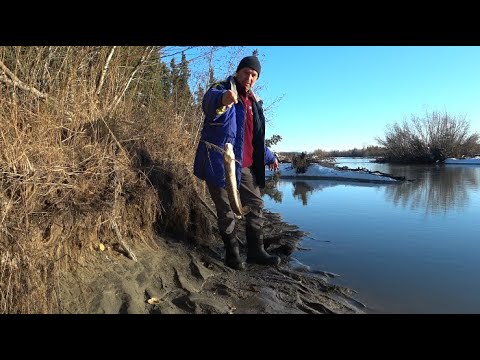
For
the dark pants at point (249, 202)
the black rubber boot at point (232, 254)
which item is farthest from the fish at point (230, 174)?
the black rubber boot at point (232, 254)

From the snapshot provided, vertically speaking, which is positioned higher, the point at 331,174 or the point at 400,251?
the point at 331,174

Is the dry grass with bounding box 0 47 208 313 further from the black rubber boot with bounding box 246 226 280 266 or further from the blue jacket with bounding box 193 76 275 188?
the black rubber boot with bounding box 246 226 280 266

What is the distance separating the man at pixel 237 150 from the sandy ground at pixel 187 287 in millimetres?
314

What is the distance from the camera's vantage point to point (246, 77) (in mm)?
4242

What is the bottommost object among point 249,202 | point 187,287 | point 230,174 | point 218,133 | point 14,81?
point 187,287

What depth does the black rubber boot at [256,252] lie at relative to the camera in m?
4.51

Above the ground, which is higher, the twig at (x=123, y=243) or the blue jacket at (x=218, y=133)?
the blue jacket at (x=218, y=133)

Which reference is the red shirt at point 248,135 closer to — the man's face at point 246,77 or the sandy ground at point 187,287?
the man's face at point 246,77

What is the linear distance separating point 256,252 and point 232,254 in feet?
1.37

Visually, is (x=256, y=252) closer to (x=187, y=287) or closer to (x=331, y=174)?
(x=187, y=287)

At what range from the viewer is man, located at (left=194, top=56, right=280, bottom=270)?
405cm

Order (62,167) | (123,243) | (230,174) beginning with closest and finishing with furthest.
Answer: (62,167), (123,243), (230,174)

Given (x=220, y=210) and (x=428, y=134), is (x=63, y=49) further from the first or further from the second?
(x=428, y=134)

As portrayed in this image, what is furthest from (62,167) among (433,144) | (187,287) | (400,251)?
(433,144)
